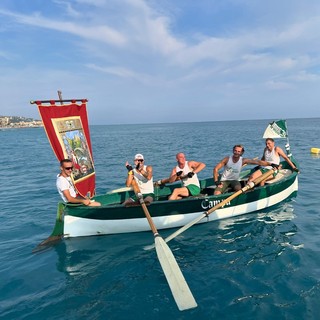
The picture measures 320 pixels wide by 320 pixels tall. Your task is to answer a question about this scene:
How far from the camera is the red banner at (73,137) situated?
8422 mm

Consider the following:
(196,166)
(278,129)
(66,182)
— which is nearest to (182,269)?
(196,166)

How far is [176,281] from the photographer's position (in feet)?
17.8

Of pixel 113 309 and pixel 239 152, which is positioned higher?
pixel 239 152

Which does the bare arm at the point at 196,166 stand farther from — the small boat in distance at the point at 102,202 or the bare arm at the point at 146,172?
the bare arm at the point at 146,172

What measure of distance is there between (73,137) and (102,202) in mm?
2521

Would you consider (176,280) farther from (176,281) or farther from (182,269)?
(182,269)

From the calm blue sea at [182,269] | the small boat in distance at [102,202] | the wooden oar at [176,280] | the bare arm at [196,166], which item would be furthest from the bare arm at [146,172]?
the wooden oar at [176,280]

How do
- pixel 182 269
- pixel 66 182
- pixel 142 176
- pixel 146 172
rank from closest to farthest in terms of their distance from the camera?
pixel 182 269
pixel 66 182
pixel 146 172
pixel 142 176

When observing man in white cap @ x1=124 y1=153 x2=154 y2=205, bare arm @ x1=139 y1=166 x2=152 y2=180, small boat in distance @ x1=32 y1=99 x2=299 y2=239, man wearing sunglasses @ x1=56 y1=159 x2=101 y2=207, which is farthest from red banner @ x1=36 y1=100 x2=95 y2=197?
bare arm @ x1=139 y1=166 x2=152 y2=180

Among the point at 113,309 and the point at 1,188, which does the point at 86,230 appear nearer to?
the point at 113,309

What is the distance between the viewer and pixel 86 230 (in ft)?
27.9

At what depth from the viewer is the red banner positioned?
8.42 meters

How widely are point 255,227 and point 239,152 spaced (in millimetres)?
2518

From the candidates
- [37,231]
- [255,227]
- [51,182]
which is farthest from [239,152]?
[51,182]
